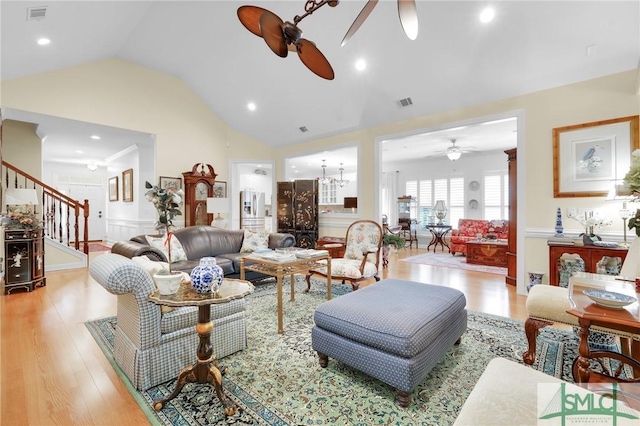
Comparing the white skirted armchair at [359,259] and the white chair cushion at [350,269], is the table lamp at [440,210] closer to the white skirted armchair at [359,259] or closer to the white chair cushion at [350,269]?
the white skirted armchair at [359,259]

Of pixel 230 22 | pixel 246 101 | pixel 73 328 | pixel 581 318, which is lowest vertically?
pixel 73 328

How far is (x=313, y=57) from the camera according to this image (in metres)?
2.19

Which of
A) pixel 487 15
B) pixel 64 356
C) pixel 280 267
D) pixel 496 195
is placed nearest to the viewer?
pixel 64 356

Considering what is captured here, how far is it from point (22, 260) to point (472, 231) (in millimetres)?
9013

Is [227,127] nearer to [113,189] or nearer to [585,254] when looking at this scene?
[113,189]

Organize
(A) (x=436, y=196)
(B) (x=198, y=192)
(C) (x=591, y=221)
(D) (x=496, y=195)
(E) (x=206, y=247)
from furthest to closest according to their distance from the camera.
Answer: (A) (x=436, y=196)
(D) (x=496, y=195)
(B) (x=198, y=192)
(E) (x=206, y=247)
(C) (x=591, y=221)

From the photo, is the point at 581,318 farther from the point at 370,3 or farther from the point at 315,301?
the point at 315,301

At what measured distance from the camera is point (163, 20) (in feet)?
14.8

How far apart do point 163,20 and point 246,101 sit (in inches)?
75.8

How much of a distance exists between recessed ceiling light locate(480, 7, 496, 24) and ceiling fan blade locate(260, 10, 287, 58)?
256cm

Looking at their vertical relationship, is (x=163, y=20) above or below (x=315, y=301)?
above

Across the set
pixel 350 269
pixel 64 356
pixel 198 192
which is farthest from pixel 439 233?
pixel 64 356

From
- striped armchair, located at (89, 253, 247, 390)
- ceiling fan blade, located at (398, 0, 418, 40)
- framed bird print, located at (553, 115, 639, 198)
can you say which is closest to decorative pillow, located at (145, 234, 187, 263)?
striped armchair, located at (89, 253, 247, 390)

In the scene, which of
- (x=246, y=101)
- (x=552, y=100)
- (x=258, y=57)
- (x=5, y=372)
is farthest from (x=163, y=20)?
(x=552, y=100)
